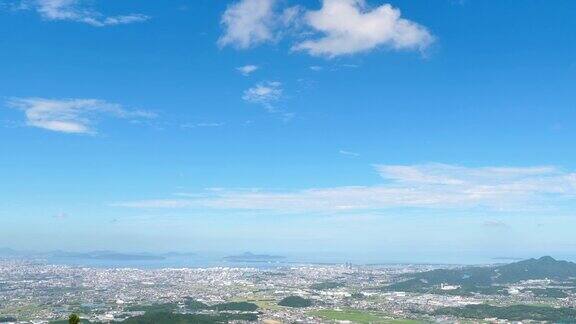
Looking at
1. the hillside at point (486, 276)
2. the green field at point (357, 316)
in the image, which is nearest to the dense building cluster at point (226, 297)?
the green field at point (357, 316)

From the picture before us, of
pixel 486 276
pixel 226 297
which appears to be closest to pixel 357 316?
pixel 226 297

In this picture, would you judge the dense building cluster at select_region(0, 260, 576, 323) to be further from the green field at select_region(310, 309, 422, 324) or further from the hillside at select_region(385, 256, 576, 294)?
the hillside at select_region(385, 256, 576, 294)

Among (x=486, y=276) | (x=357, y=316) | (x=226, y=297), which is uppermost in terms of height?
(x=486, y=276)

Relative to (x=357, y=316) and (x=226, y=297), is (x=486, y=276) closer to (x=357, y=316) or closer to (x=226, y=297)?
(x=226, y=297)

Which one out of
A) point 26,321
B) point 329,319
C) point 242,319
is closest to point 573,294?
point 329,319

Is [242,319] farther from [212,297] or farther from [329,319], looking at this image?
[212,297]

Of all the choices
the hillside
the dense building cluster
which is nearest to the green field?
the dense building cluster

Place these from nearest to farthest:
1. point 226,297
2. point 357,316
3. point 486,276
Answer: point 357,316, point 226,297, point 486,276

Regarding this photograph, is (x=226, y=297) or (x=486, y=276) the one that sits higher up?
(x=486, y=276)
